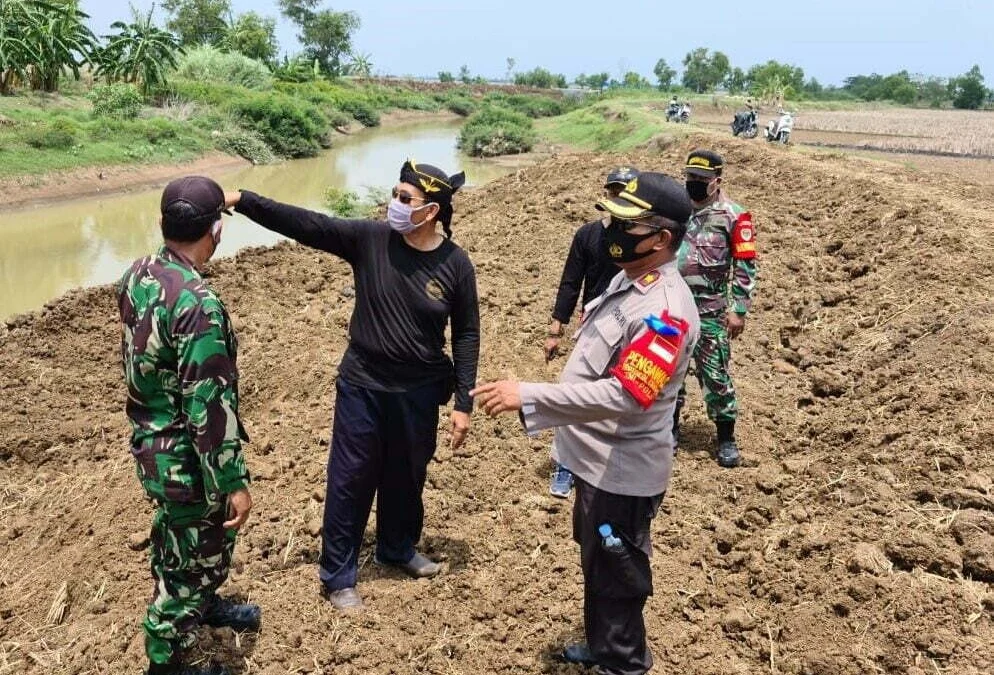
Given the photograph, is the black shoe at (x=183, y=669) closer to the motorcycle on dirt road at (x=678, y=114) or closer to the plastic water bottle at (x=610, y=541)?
the plastic water bottle at (x=610, y=541)

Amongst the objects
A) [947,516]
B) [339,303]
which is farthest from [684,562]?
[339,303]

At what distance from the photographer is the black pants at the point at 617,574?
8.09ft

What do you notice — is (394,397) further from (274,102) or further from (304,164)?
(274,102)

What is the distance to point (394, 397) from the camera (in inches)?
122

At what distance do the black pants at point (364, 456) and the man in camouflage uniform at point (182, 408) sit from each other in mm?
594

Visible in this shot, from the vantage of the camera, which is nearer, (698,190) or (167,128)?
(698,190)

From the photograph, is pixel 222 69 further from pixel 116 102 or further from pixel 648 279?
pixel 648 279

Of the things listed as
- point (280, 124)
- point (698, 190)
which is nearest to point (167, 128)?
point (280, 124)

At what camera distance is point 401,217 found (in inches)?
119

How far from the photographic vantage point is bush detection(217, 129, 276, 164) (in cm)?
2616

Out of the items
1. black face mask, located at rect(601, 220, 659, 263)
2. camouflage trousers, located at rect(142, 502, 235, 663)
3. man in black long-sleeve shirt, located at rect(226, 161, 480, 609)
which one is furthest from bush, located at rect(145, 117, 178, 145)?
black face mask, located at rect(601, 220, 659, 263)

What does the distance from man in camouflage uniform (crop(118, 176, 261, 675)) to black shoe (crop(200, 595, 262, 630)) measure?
16.6 inches

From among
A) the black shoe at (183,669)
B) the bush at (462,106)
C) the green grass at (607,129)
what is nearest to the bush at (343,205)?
the green grass at (607,129)

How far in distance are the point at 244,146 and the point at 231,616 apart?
2611 centimetres
